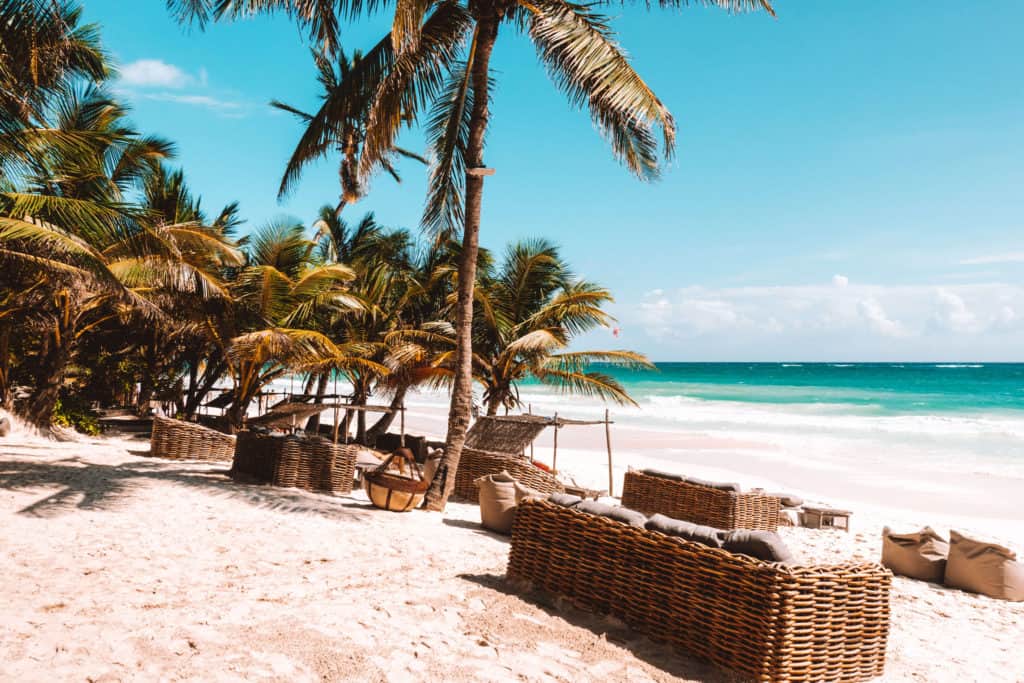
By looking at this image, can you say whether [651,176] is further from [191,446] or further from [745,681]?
[191,446]

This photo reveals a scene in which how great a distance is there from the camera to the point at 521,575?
17.3 feet

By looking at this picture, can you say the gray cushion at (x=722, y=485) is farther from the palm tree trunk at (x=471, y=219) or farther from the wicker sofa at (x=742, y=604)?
the wicker sofa at (x=742, y=604)

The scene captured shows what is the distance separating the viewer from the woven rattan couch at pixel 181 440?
1101 cm

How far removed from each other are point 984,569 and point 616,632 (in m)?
4.44

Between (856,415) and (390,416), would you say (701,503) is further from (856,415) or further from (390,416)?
Answer: (856,415)

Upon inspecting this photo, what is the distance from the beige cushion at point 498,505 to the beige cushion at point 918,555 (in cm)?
409

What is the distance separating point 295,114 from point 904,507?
20.7 metres

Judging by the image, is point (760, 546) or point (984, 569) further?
point (984, 569)

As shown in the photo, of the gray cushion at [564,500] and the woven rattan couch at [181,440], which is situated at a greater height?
the gray cushion at [564,500]

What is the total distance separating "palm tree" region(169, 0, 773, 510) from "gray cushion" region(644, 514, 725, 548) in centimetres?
372

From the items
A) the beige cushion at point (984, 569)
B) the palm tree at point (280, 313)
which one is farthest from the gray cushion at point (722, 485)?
the palm tree at point (280, 313)

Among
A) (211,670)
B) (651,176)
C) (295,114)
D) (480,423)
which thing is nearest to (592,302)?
(480,423)

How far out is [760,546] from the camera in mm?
3936

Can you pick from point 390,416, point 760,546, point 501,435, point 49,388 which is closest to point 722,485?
point 501,435
